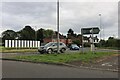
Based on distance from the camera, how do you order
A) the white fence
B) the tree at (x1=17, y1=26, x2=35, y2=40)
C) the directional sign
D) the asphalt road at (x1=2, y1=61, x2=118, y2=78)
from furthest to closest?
the tree at (x1=17, y1=26, x2=35, y2=40) → the white fence → the directional sign → the asphalt road at (x1=2, y1=61, x2=118, y2=78)

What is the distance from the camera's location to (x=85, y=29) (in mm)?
33125

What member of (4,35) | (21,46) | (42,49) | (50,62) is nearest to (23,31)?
(4,35)

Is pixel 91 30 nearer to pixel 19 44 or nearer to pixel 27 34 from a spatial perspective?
pixel 19 44

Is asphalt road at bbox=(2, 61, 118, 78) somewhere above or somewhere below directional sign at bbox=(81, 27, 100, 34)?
below

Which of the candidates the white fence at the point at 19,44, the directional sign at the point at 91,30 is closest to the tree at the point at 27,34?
the white fence at the point at 19,44

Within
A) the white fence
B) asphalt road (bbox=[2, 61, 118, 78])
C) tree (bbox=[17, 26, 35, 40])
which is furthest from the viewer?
tree (bbox=[17, 26, 35, 40])

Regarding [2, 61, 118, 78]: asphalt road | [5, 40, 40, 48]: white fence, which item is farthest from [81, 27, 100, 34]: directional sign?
[5, 40, 40, 48]: white fence

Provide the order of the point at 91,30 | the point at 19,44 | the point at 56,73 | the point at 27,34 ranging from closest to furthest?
the point at 56,73, the point at 91,30, the point at 19,44, the point at 27,34

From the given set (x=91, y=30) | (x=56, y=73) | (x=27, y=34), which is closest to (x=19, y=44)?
(x=91, y=30)

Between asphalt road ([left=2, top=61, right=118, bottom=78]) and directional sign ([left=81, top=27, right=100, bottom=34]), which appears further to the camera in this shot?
directional sign ([left=81, top=27, right=100, bottom=34])

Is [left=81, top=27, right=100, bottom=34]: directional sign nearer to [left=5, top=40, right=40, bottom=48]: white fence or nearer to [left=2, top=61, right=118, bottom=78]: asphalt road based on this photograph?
[left=2, top=61, right=118, bottom=78]: asphalt road

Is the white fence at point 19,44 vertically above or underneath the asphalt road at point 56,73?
above

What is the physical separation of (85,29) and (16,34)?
116 m

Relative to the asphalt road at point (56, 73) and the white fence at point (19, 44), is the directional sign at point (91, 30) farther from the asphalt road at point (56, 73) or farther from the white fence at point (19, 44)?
the white fence at point (19, 44)
